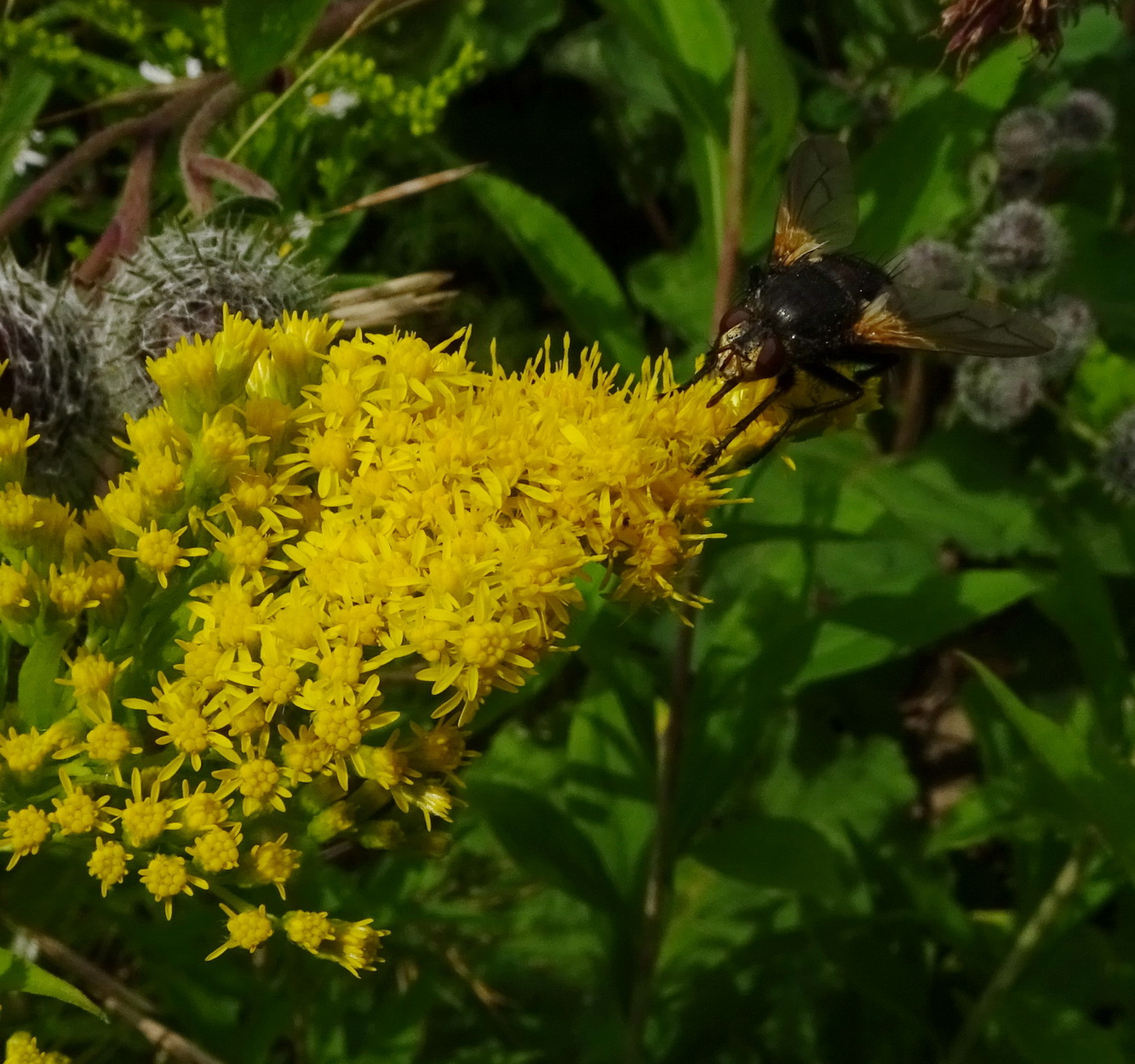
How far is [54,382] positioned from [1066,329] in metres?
1.91

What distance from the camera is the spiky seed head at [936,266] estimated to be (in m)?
2.28

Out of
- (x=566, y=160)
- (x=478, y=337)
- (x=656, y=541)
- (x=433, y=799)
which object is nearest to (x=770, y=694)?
(x=656, y=541)

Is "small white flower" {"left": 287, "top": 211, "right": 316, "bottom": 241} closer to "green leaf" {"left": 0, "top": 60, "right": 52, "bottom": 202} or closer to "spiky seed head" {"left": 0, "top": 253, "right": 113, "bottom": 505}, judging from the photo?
"spiky seed head" {"left": 0, "top": 253, "right": 113, "bottom": 505}

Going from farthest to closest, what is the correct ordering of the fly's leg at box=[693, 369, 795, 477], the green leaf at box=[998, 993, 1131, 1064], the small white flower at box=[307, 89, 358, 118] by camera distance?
the small white flower at box=[307, 89, 358, 118], the green leaf at box=[998, 993, 1131, 1064], the fly's leg at box=[693, 369, 795, 477]

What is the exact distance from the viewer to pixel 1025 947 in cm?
211

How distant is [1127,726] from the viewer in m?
2.04

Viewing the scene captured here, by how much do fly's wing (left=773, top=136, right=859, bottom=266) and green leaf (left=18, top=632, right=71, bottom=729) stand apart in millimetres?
1142

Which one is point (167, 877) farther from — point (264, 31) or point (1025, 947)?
point (1025, 947)

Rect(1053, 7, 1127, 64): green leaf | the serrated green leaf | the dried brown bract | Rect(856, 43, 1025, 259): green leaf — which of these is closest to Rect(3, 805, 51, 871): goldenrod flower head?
the serrated green leaf

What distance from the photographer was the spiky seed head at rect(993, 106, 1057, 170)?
234 centimetres

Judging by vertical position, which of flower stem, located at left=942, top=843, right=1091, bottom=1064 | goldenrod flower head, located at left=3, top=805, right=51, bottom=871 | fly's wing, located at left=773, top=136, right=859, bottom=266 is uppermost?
fly's wing, located at left=773, top=136, right=859, bottom=266

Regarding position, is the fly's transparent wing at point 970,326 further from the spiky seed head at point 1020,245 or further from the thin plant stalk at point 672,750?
the spiky seed head at point 1020,245

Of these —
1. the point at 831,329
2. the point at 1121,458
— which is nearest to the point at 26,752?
the point at 831,329

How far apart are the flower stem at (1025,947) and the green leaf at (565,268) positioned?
1215 millimetres
